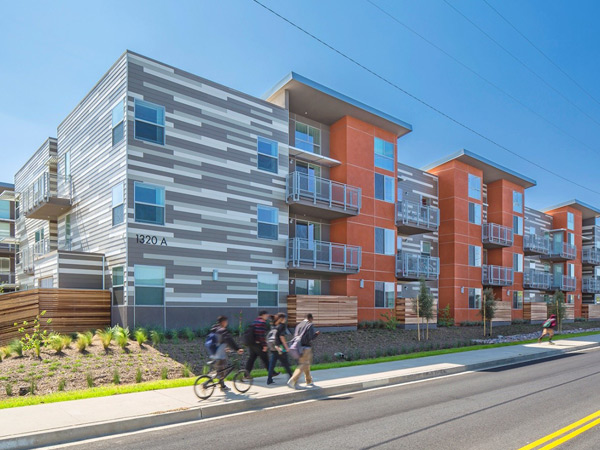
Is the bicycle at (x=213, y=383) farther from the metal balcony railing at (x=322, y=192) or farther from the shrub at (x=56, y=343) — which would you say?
the metal balcony railing at (x=322, y=192)

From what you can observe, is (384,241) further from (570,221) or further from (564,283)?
(570,221)

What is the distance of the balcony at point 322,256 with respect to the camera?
74.7 ft

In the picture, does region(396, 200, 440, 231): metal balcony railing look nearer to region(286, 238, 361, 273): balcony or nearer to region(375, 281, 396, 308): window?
region(375, 281, 396, 308): window

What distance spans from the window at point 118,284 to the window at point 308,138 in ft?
38.0

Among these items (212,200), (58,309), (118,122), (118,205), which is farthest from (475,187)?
(58,309)

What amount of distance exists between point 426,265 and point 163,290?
16848 mm

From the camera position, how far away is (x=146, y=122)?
754 inches

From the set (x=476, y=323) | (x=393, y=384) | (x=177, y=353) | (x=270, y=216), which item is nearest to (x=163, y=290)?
(x=177, y=353)

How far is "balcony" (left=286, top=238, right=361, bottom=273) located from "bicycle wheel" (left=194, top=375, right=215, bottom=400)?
12.7 m

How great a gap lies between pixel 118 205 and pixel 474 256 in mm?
26426

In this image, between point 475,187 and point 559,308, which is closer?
point 559,308

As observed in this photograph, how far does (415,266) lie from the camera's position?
28594 mm

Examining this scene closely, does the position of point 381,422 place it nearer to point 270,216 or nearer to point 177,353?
point 177,353

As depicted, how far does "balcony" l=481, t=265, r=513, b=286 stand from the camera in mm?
35888
